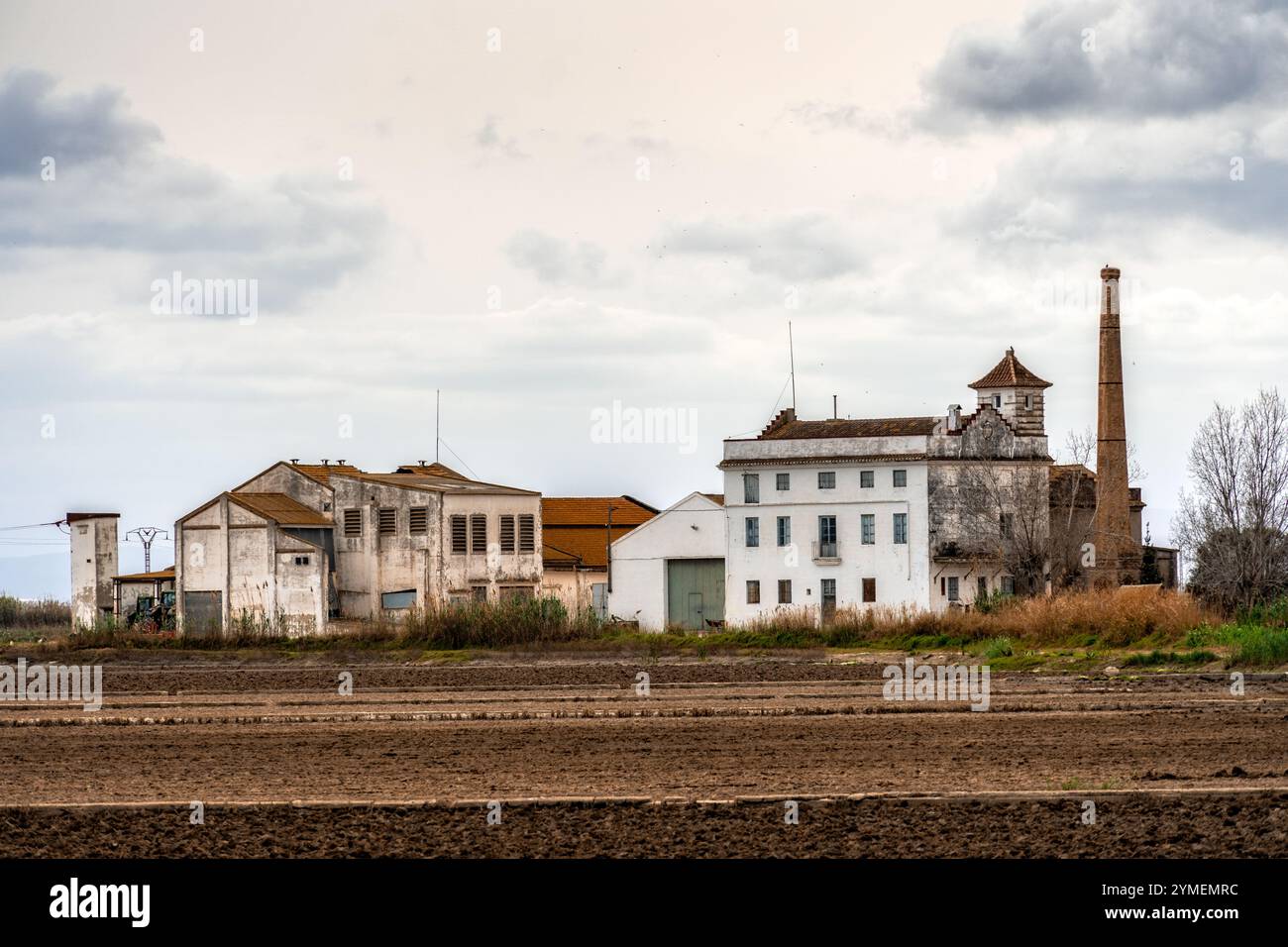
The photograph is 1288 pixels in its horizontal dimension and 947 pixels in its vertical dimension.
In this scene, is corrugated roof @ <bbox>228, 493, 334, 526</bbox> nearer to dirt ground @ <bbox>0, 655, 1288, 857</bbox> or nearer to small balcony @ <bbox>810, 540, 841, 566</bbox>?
small balcony @ <bbox>810, 540, 841, 566</bbox>

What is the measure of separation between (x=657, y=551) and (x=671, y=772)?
169 feet

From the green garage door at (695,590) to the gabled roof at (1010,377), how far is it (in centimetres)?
1648

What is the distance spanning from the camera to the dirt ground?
1870 cm

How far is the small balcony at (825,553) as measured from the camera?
73.6m

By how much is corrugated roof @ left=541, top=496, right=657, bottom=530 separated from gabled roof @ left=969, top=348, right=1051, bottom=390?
1599 cm

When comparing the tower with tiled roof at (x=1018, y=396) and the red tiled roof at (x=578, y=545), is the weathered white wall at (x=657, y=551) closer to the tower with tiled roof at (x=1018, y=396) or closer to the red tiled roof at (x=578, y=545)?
the red tiled roof at (x=578, y=545)

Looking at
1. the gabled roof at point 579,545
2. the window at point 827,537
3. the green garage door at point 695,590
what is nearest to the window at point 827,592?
the window at point 827,537

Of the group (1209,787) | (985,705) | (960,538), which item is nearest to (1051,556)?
(960,538)

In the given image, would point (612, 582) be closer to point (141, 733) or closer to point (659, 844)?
point (141, 733)

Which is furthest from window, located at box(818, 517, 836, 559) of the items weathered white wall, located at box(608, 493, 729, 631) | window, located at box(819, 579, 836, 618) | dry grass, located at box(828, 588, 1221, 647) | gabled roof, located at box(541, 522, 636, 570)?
dry grass, located at box(828, 588, 1221, 647)

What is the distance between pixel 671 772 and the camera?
2436 cm

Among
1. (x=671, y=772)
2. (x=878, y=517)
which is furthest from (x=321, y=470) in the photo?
(x=671, y=772)

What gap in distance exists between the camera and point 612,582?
7588cm
